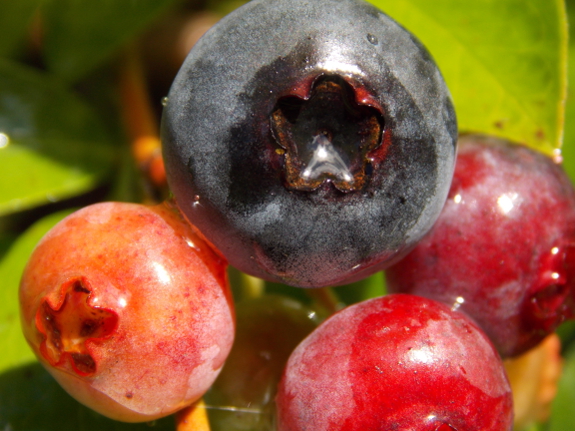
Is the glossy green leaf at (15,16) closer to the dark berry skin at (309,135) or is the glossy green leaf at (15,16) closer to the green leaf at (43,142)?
the green leaf at (43,142)

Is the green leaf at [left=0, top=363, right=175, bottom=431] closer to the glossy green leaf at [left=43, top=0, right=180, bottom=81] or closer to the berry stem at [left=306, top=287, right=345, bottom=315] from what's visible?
the berry stem at [left=306, top=287, right=345, bottom=315]

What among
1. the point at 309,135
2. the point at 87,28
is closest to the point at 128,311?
the point at 309,135

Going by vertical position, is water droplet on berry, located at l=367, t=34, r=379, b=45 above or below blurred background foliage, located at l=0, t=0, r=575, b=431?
above

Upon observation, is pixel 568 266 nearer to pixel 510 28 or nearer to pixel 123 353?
pixel 510 28

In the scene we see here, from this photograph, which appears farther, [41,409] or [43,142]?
[43,142]

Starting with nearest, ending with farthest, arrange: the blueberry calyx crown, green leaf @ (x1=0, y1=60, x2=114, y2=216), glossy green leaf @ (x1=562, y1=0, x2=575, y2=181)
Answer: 1. the blueberry calyx crown
2. green leaf @ (x1=0, y1=60, x2=114, y2=216)
3. glossy green leaf @ (x1=562, y1=0, x2=575, y2=181)

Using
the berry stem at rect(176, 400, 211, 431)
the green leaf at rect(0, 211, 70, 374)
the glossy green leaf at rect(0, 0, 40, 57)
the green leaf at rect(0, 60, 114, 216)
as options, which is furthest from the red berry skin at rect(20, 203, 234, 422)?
the glossy green leaf at rect(0, 0, 40, 57)

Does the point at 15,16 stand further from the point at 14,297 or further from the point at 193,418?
the point at 193,418
